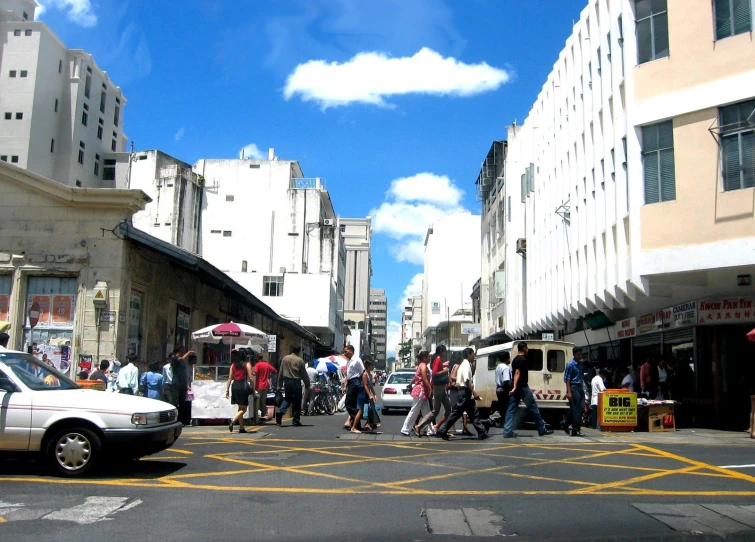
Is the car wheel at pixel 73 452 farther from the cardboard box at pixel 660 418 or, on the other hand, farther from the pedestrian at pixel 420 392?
the cardboard box at pixel 660 418

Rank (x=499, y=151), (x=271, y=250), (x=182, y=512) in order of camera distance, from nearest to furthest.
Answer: (x=182, y=512) < (x=499, y=151) < (x=271, y=250)

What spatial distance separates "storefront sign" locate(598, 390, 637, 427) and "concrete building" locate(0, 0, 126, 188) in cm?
5947

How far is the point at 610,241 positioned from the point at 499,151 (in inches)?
1041

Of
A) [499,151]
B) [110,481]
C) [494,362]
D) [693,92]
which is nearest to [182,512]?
[110,481]

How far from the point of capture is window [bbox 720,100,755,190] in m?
16.4

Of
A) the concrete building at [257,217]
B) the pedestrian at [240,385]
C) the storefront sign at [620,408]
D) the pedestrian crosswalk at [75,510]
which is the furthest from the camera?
the concrete building at [257,217]

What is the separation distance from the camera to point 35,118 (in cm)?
6481

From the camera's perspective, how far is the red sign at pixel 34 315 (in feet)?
57.4

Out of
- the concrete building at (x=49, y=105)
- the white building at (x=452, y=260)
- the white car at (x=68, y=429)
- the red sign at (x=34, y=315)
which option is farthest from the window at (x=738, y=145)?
the white building at (x=452, y=260)

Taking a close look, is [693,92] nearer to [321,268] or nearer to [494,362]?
[494,362]

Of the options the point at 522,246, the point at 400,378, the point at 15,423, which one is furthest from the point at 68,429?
the point at 522,246

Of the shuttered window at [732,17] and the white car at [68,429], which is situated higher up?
the shuttered window at [732,17]

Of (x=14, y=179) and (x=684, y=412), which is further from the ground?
(x=14, y=179)

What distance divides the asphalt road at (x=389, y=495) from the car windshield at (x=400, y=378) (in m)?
11.3
